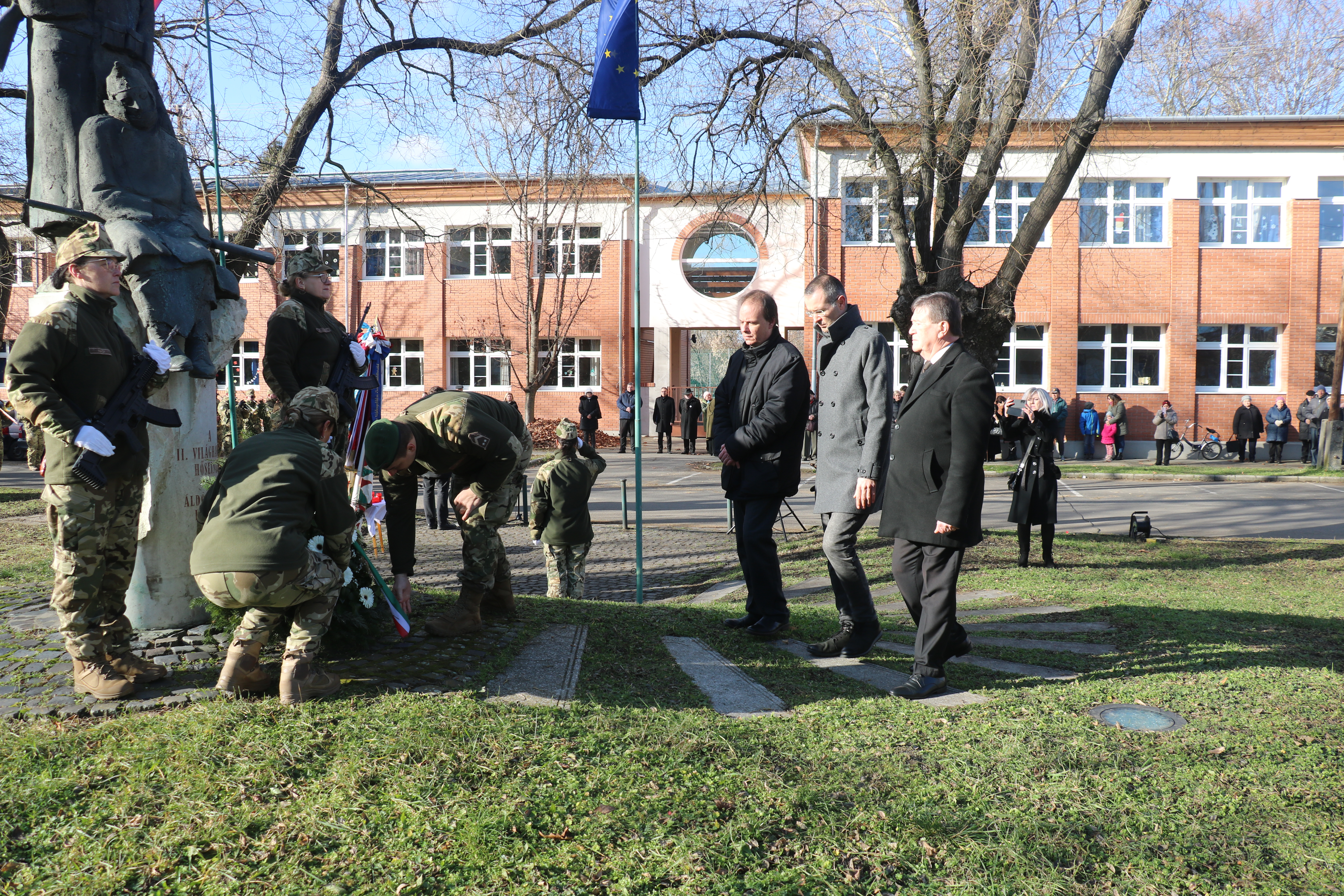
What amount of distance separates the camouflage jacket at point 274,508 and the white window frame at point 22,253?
6.83 metres

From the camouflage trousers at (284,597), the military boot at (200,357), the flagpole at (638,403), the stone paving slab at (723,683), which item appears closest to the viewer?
the camouflage trousers at (284,597)

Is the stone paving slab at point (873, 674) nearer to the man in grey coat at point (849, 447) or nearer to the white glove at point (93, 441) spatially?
the man in grey coat at point (849, 447)

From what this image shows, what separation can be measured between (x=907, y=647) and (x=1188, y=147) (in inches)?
1098

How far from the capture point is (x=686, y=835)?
2.82 meters

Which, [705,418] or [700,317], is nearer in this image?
[705,418]

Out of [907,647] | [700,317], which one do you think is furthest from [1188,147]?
[907,647]

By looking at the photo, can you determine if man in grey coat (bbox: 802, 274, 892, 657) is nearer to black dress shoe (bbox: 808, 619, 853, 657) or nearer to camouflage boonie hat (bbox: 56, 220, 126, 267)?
black dress shoe (bbox: 808, 619, 853, 657)

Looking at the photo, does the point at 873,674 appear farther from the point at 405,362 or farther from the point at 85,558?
the point at 405,362

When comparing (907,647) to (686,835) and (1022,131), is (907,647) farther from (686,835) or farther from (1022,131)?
(1022,131)

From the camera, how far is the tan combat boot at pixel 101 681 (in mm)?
3883

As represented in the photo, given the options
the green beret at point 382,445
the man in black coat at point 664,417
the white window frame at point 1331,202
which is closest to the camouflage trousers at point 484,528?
the green beret at point 382,445

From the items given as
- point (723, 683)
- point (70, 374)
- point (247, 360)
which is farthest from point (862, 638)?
point (247, 360)

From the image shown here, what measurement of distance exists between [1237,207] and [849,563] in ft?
95.2

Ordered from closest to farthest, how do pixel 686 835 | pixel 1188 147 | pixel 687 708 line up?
pixel 686 835, pixel 687 708, pixel 1188 147
